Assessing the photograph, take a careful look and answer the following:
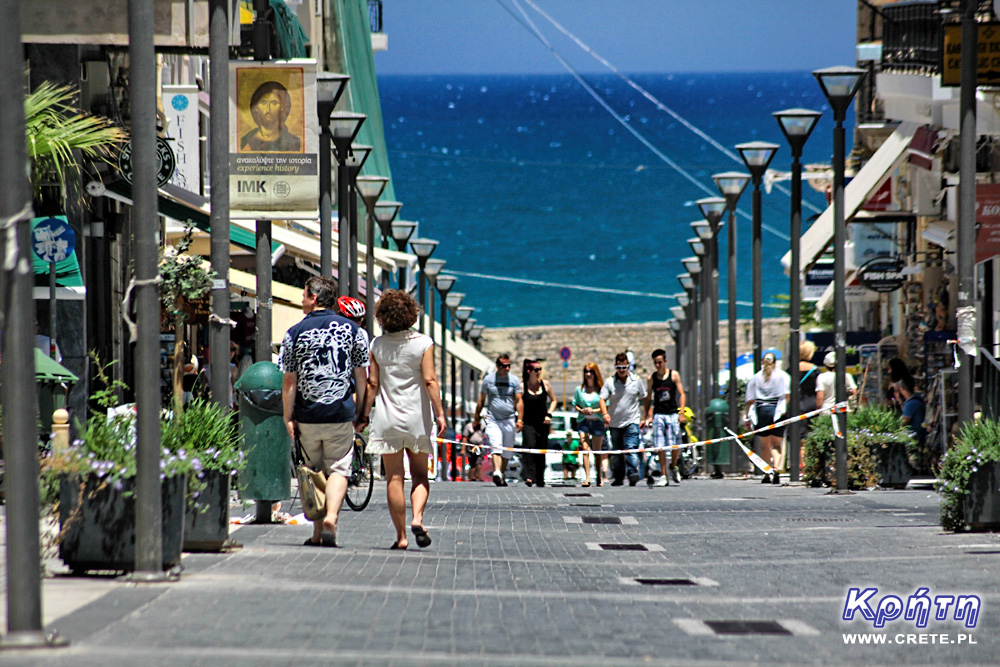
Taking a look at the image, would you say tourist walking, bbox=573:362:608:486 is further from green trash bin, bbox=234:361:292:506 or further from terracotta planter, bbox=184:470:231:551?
terracotta planter, bbox=184:470:231:551

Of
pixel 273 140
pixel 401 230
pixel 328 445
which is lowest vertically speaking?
pixel 328 445

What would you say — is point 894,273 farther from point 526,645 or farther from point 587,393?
point 526,645

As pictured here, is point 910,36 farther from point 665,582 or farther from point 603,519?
point 665,582

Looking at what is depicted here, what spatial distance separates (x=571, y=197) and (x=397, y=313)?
406 feet

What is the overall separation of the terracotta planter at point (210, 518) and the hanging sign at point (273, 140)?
4.59m

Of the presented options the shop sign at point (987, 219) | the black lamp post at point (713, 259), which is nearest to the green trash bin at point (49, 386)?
the shop sign at point (987, 219)

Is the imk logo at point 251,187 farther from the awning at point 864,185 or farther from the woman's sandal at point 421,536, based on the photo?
the awning at point 864,185

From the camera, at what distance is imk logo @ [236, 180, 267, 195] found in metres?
14.3

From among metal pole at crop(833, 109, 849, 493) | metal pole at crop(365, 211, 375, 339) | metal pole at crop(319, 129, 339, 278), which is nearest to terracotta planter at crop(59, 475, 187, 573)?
metal pole at crop(833, 109, 849, 493)

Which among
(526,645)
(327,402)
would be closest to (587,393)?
(327,402)

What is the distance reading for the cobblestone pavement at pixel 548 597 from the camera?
21.4ft

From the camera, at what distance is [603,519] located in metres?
14.5

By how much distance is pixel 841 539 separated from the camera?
1183 cm

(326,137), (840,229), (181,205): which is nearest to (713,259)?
(326,137)
